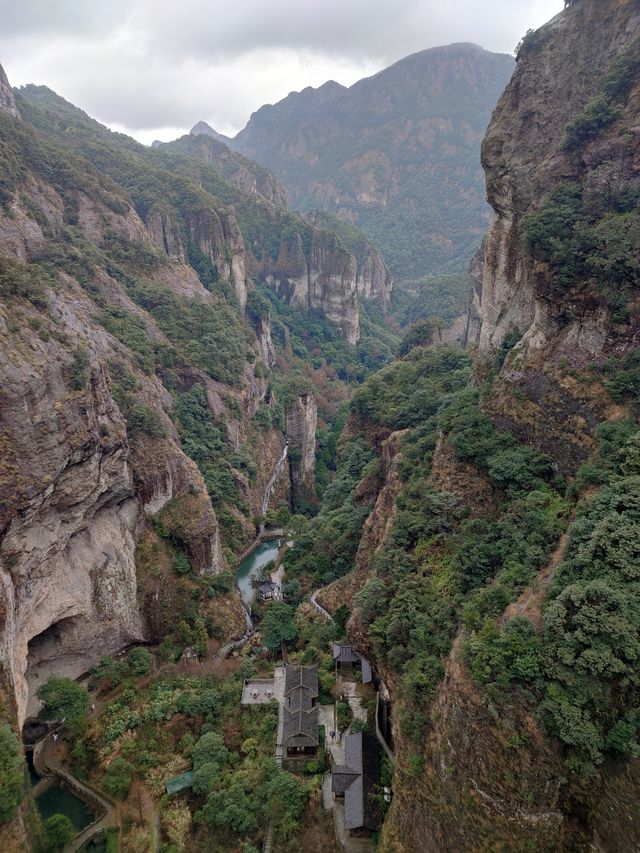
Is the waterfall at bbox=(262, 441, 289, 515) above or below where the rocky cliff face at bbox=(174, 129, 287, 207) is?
below


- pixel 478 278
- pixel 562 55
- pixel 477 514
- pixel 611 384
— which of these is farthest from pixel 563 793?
pixel 478 278

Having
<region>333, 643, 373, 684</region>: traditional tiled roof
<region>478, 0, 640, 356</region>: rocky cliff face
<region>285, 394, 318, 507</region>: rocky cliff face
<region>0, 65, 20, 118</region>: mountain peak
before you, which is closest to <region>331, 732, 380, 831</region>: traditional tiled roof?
<region>333, 643, 373, 684</region>: traditional tiled roof

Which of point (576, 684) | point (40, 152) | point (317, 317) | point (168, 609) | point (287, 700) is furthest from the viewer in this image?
point (317, 317)

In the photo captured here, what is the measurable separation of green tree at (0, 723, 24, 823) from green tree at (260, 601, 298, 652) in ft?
49.9

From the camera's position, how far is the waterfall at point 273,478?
182 ft

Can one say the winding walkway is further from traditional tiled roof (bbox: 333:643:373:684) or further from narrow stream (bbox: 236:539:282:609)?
narrow stream (bbox: 236:539:282:609)

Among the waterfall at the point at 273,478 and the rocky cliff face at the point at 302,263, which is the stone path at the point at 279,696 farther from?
the rocky cliff face at the point at 302,263

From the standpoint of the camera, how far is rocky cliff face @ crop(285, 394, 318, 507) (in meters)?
62.5

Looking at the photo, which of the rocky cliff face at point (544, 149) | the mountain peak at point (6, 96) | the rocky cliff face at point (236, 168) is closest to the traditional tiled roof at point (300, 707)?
the rocky cliff face at point (544, 149)

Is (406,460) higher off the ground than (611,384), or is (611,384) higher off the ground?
(611,384)

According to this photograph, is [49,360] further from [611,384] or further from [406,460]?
[611,384]

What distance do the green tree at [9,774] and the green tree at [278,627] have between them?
1522cm

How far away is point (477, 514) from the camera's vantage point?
2502 cm

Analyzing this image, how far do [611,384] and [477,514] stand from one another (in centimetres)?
861
